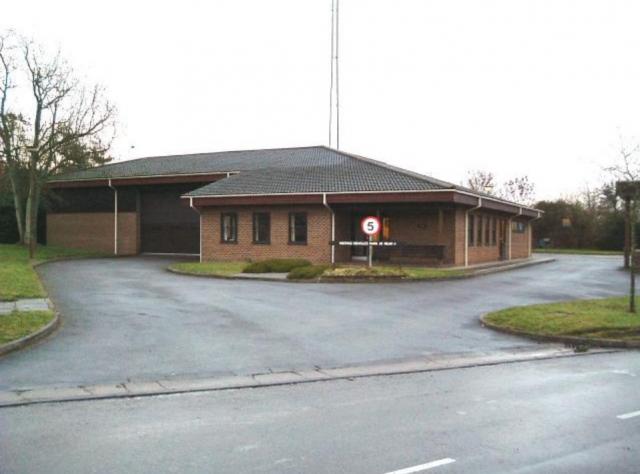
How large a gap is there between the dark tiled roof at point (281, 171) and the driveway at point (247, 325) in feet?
26.6

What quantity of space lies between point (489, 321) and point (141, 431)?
941 centimetres

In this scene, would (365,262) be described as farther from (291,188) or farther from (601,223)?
(601,223)

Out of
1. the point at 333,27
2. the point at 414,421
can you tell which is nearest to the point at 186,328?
the point at 414,421

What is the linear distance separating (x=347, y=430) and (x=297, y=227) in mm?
25159

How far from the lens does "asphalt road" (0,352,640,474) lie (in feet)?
18.0

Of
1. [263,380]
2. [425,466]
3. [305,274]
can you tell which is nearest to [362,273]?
[305,274]

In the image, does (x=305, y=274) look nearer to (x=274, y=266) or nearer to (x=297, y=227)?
(x=274, y=266)

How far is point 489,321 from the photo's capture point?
1445 cm

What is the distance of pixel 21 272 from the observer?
899 inches

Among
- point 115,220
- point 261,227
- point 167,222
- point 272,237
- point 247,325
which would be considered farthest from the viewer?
point 115,220

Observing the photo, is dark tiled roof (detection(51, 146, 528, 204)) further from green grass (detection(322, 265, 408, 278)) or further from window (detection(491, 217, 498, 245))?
green grass (detection(322, 265, 408, 278))

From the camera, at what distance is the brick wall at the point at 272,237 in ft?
101

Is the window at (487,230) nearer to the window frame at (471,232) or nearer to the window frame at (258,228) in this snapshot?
the window frame at (471,232)

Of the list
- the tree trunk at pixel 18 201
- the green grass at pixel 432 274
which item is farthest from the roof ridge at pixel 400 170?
the tree trunk at pixel 18 201
